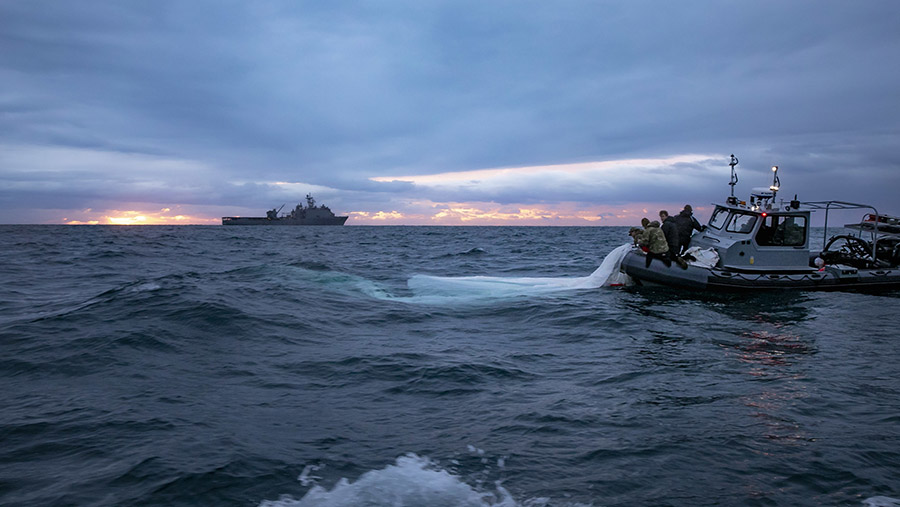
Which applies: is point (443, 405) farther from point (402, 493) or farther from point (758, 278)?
point (758, 278)

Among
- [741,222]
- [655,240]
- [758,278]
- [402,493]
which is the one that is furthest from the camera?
[741,222]

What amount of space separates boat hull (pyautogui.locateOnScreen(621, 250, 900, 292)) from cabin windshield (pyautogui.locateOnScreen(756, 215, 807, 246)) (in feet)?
3.03

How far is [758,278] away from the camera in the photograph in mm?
15219

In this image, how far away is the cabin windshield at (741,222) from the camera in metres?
16.0

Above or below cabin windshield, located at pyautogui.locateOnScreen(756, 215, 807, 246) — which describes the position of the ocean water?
below

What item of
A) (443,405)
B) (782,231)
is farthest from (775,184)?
(443,405)

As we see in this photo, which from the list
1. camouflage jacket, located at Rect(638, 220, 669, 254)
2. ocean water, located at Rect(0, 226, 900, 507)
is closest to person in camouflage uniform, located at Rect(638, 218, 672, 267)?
camouflage jacket, located at Rect(638, 220, 669, 254)

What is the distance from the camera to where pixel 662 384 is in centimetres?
746

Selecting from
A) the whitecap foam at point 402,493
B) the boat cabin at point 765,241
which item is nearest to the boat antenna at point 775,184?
the boat cabin at point 765,241

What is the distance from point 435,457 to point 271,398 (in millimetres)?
2694

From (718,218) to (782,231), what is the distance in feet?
5.82

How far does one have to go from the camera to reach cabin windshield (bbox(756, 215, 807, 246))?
629 inches

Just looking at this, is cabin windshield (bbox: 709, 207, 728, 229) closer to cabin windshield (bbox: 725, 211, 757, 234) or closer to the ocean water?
→ cabin windshield (bbox: 725, 211, 757, 234)

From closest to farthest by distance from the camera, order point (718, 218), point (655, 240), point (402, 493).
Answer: point (402, 493) → point (655, 240) → point (718, 218)
